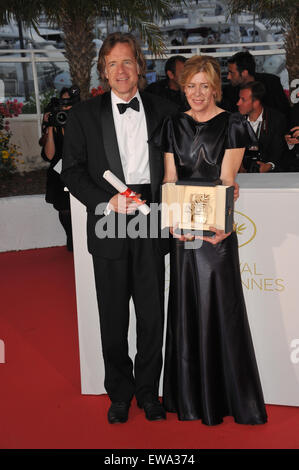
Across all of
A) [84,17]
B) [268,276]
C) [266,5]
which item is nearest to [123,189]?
[268,276]

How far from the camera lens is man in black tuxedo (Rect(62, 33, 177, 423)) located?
8.66 ft

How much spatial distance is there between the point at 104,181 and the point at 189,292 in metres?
0.68

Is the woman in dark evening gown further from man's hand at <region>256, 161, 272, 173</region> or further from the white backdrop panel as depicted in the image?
man's hand at <region>256, 161, 272, 173</region>

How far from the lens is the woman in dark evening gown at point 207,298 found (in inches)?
101

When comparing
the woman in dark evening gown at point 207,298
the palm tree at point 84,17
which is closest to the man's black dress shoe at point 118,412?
the woman in dark evening gown at point 207,298

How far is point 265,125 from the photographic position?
4844 mm

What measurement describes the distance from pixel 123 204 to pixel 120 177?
0.61 ft

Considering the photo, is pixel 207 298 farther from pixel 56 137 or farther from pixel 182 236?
pixel 56 137

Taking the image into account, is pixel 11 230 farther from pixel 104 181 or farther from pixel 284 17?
pixel 284 17

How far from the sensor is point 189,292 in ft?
9.19

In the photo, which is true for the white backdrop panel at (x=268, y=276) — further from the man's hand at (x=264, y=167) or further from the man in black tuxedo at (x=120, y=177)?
the man's hand at (x=264, y=167)

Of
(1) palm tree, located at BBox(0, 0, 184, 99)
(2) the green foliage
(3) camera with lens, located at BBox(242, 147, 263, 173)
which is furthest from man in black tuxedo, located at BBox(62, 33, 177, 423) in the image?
(2) the green foliage

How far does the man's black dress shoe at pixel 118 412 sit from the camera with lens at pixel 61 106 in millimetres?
3156
